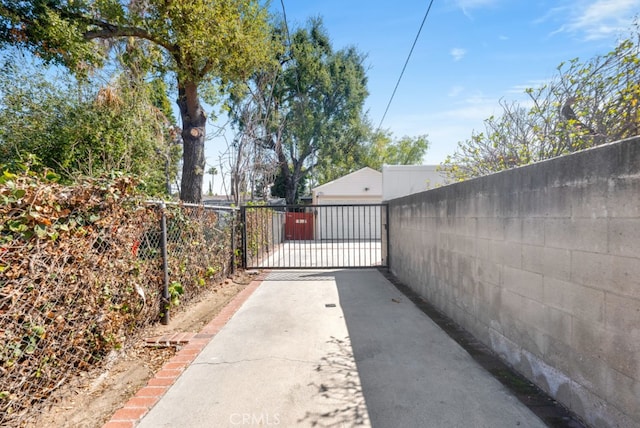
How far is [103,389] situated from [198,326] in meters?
1.57

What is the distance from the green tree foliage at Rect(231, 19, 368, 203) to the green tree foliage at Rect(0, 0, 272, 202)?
1163 cm

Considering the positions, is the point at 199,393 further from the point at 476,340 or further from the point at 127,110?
the point at 127,110

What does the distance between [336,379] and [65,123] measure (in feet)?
23.0

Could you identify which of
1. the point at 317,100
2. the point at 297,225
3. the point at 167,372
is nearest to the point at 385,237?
the point at 167,372

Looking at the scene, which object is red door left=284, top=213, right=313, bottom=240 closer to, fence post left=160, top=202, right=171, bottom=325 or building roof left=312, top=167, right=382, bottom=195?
building roof left=312, top=167, right=382, bottom=195

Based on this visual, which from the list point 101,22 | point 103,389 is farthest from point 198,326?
point 101,22

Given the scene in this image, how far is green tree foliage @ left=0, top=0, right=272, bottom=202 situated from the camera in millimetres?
5469

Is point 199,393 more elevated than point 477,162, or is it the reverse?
point 477,162

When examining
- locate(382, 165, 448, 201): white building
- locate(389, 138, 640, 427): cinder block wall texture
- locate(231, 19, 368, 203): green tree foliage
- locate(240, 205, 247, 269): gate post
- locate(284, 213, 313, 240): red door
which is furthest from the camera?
locate(231, 19, 368, 203): green tree foliage

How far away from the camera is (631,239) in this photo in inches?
68.4

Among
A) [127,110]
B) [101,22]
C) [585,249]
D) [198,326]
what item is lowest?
[198,326]

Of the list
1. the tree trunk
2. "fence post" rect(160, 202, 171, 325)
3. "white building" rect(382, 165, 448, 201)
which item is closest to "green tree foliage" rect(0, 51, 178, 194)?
the tree trunk

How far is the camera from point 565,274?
7.34 ft

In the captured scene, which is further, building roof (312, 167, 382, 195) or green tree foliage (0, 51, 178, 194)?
building roof (312, 167, 382, 195)
